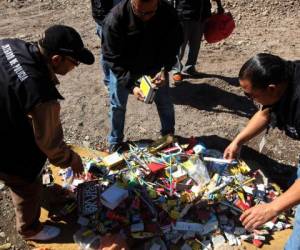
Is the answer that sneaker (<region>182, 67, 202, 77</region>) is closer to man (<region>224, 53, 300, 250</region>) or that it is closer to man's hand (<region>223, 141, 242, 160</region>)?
man's hand (<region>223, 141, 242, 160</region>)

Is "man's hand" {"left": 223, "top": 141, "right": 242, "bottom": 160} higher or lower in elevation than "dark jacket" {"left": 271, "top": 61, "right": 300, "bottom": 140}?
lower

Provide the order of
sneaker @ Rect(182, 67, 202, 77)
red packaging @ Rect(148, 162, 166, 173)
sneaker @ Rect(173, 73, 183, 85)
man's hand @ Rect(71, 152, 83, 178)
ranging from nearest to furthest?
man's hand @ Rect(71, 152, 83, 178), red packaging @ Rect(148, 162, 166, 173), sneaker @ Rect(173, 73, 183, 85), sneaker @ Rect(182, 67, 202, 77)

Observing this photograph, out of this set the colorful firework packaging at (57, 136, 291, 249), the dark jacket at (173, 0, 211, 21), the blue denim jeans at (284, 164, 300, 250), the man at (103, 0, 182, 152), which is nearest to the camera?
the blue denim jeans at (284, 164, 300, 250)

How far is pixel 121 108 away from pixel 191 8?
6.84 ft

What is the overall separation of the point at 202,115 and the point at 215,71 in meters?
1.34

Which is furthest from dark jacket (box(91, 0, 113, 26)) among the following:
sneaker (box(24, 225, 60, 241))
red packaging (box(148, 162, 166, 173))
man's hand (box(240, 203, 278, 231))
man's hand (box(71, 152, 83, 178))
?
man's hand (box(240, 203, 278, 231))

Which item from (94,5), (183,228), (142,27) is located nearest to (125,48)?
(142,27)

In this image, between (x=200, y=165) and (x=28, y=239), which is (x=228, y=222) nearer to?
(x=200, y=165)

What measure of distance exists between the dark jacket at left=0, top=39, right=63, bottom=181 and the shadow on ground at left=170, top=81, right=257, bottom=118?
336 centimetres

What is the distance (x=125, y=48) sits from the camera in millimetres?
4777

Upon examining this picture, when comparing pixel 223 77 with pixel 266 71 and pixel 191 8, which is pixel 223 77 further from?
pixel 266 71

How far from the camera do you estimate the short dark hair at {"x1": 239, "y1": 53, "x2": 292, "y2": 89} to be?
349cm

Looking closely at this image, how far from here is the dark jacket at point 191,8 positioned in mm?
6340

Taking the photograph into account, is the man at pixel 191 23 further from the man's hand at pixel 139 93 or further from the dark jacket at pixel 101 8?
the man's hand at pixel 139 93
